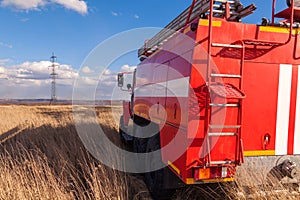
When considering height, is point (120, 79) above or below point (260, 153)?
above

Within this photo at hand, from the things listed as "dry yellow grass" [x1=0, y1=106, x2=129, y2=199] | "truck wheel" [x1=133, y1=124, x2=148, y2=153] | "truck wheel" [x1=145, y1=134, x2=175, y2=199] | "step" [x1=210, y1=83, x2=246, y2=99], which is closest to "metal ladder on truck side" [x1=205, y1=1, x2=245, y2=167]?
"step" [x1=210, y1=83, x2=246, y2=99]

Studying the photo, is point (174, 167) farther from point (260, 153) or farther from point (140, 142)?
point (140, 142)

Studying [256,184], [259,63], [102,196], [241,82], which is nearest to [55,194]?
[102,196]

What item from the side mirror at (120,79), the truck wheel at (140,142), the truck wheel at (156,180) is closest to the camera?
the truck wheel at (156,180)

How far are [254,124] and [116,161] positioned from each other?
330 cm

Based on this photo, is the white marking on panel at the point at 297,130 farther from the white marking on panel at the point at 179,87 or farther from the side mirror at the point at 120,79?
the side mirror at the point at 120,79

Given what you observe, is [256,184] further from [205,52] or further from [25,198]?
[25,198]

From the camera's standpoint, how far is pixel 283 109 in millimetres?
3125

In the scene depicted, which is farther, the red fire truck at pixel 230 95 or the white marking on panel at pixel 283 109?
the white marking on panel at pixel 283 109

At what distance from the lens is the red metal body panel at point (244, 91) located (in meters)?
2.78

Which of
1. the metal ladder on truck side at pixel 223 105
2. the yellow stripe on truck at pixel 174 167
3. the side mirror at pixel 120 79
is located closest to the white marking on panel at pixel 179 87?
the metal ladder on truck side at pixel 223 105

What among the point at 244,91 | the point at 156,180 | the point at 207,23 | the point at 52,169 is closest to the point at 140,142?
the point at 156,180

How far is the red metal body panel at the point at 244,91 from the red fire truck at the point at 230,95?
1cm

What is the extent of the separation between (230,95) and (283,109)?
1061mm
